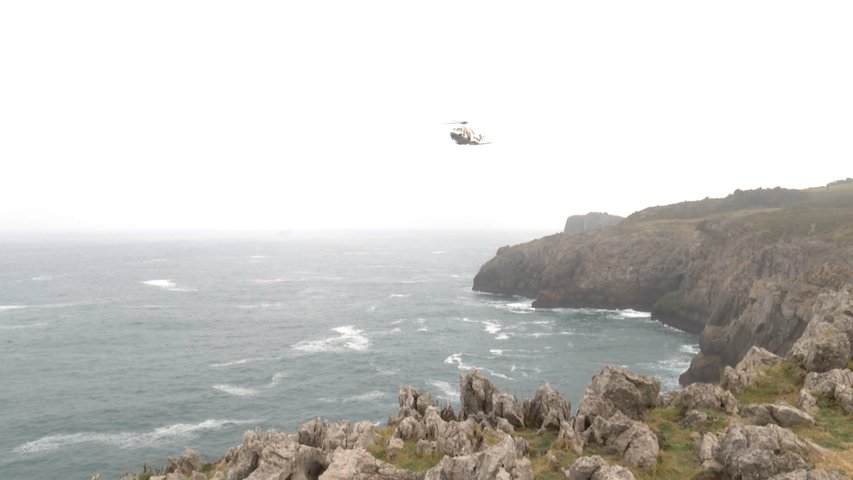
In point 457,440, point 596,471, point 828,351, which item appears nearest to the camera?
point 596,471

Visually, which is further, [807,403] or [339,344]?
[339,344]

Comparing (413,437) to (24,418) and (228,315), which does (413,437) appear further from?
(228,315)

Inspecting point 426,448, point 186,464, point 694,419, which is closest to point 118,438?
point 186,464

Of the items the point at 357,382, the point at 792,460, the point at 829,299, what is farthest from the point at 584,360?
the point at 792,460

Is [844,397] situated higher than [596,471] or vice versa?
[596,471]

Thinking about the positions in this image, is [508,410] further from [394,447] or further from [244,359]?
[244,359]

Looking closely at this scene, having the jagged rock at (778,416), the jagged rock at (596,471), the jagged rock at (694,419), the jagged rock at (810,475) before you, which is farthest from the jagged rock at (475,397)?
the jagged rock at (810,475)

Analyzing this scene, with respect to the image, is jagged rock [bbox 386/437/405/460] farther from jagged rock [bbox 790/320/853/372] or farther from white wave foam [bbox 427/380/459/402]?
white wave foam [bbox 427/380/459/402]
